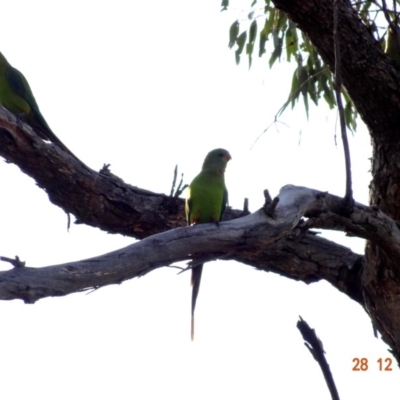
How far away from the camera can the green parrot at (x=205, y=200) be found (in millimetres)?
3877

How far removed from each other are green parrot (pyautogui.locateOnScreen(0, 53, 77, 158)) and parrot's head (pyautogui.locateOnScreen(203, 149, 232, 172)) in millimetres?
843

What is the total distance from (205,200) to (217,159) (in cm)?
66

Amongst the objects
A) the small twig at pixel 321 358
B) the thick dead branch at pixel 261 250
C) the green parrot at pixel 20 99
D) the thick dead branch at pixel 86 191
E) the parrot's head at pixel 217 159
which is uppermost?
the green parrot at pixel 20 99

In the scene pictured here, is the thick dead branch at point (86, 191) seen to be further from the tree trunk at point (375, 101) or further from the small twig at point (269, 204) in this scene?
the small twig at point (269, 204)

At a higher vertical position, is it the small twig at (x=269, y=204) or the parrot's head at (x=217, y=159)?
the parrot's head at (x=217, y=159)

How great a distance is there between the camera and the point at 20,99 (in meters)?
4.70

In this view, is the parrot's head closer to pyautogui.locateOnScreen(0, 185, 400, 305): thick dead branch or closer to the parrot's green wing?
pyautogui.locateOnScreen(0, 185, 400, 305): thick dead branch

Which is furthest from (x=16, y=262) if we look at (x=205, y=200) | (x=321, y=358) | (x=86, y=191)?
(x=205, y=200)

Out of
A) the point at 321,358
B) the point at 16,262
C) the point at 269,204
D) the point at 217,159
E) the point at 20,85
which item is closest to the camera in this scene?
the point at 321,358

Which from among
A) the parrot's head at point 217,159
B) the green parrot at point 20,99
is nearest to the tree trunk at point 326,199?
the parrot's head at point 217,159

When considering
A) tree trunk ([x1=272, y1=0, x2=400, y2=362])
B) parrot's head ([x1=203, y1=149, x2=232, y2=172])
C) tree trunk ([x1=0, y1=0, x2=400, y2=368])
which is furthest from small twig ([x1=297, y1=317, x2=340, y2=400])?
parrot's head ([x1=203, y1=149, x2=232, y2=172])

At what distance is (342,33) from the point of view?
11.4ft

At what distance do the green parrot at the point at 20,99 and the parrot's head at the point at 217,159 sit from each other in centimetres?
84

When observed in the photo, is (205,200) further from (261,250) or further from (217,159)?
(261,250)
